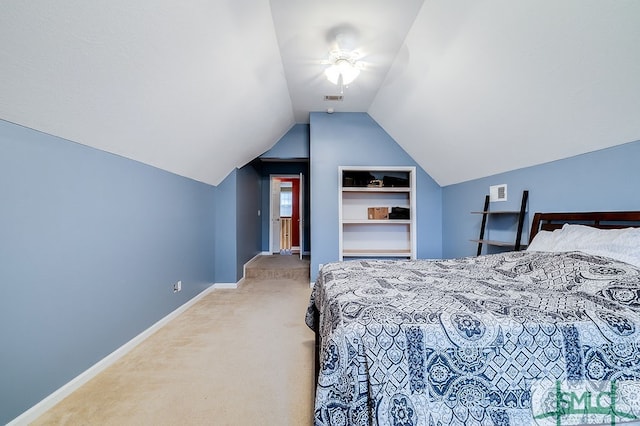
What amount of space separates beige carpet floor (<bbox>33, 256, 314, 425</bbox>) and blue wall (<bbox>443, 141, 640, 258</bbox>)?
2.54 meters

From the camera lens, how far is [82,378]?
1.81m


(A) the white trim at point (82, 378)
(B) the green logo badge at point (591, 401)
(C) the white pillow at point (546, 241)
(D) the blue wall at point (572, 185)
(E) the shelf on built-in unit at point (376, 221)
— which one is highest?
(D) the blue wall at point (572, 185)

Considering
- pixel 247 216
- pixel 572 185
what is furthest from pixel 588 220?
pixel 247 216

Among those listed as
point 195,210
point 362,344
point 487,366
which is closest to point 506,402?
point 487,366

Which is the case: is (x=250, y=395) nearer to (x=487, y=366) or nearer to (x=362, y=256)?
(x=487, y=366)

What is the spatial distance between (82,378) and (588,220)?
12.8 feet

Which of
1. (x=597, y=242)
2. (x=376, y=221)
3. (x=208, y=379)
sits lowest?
(x=208, y=379)

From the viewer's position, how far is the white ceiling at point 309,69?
1.39 metres

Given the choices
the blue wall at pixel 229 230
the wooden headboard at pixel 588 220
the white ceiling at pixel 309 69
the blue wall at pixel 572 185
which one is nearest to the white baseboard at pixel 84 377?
the blue wall at pixel 229 230

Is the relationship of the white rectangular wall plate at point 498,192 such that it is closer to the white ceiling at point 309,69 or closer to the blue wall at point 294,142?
the white ceiling at point 309,69

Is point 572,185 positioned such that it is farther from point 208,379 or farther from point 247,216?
point 247,216

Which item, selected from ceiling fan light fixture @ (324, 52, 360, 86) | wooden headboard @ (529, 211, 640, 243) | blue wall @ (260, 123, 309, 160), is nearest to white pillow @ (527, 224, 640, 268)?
wooden headboard @ (529, 211, 640, 243)

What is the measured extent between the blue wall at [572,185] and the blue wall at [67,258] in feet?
12.4

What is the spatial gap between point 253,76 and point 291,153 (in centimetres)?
218
